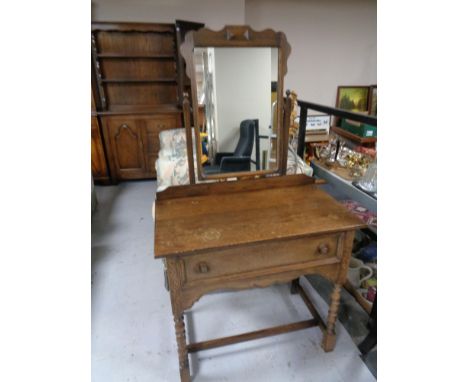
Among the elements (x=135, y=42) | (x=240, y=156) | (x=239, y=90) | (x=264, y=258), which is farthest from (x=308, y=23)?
(x=264, y=258)

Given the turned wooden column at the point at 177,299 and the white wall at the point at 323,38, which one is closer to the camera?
the turned wooden column at the point at 177,299

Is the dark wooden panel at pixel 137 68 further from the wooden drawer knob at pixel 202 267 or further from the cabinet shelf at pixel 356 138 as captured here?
the wooden drawer knob at pixel 202 267

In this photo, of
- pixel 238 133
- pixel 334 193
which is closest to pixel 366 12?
pixel 334 193

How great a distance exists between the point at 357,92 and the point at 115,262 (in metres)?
3.72

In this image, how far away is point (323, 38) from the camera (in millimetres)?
3484

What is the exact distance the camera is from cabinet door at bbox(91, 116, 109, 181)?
298 cm

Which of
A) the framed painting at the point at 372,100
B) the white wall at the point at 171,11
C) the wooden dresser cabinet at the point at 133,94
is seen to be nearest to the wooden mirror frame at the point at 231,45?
the wooden dresser cabinet at the point at 133,94

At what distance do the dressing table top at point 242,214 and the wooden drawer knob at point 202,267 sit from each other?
0.08 meters

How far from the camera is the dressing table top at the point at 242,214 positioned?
0.84 metres

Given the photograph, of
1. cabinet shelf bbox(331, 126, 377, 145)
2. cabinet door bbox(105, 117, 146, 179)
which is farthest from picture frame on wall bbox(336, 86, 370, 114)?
cabinet door bbox(105, 117, 146, 179)

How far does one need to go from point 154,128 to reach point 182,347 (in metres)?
2.59

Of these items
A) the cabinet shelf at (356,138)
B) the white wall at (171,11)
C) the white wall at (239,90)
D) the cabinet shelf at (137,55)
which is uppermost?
the white wall at (171,11)

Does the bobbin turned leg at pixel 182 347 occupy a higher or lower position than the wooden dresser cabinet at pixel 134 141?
lower
